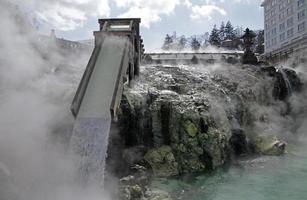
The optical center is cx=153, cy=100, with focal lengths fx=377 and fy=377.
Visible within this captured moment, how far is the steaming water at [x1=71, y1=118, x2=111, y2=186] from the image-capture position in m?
9.35

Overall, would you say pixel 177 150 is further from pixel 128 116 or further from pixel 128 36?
pixel 128 36

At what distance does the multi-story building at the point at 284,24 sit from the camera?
41781 mm

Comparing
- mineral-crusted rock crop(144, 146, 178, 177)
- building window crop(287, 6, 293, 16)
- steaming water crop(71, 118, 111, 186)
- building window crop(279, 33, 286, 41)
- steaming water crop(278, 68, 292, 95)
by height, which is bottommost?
mineral-crusted rock crop(144, 146, 178, 177)

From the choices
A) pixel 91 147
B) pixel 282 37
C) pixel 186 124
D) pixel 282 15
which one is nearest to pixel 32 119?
pixel 91 147

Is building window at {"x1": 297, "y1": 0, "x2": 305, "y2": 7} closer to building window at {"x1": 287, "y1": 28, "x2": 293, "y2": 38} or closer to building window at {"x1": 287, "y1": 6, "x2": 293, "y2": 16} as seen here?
building window at {"x1": 287, "y1": 6, "x2": 293, "y2": 16}

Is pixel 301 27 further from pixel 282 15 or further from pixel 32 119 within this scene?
pixel 32 119

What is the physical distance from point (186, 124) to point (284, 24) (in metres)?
39.4

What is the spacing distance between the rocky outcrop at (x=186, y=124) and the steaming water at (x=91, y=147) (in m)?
2.76

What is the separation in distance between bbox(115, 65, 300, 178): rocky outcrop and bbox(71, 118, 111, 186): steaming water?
276 centimetres

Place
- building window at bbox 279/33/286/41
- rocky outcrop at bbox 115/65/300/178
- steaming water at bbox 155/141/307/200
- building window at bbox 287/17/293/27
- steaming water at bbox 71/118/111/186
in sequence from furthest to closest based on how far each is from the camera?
building window at bbox 279/33/286/41
building window at bbox 287/17/293/27
rocky outcrop at bbox 115/65/300/178
steaming water at bbox 155/141/307/200
steaming water at bbox 71/118/111/186

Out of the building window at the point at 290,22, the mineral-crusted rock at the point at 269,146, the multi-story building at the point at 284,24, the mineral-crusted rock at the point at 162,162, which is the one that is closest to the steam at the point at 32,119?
the mineral-crusted rock at the point at 162,162

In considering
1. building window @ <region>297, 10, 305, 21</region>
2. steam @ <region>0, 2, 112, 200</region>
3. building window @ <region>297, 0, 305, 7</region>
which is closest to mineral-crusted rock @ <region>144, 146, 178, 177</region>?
steam @ <region>0, 2, 112, 200</region>

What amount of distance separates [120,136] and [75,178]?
371cm

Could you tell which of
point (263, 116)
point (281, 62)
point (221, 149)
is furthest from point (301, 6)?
point (221, 149)
